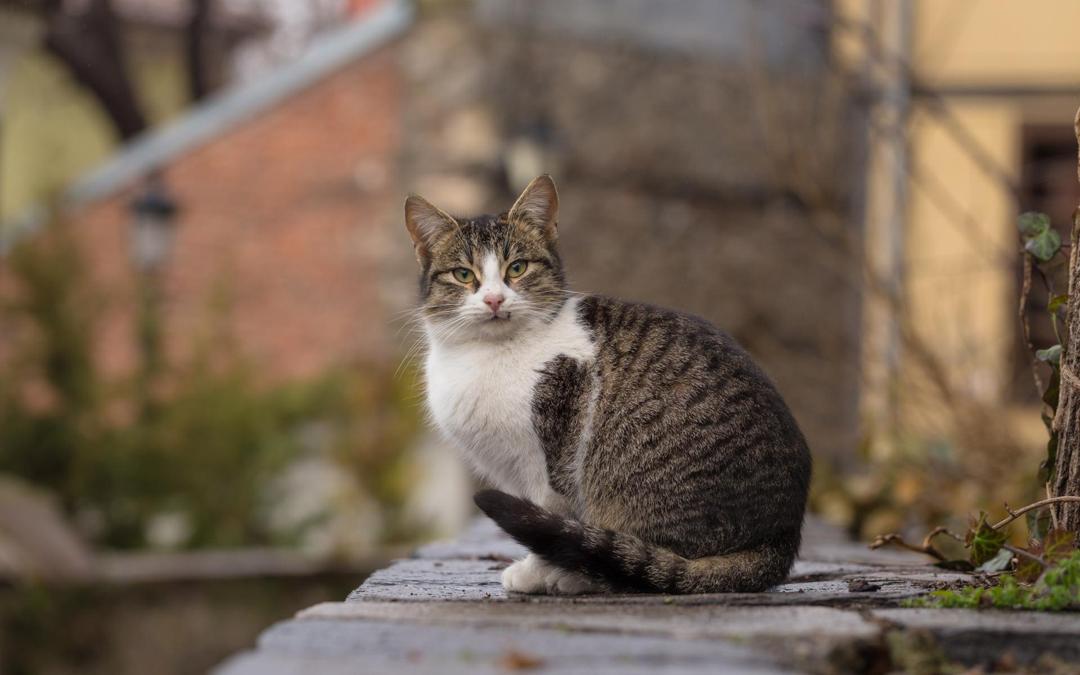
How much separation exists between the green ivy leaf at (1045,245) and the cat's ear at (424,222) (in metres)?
1.27

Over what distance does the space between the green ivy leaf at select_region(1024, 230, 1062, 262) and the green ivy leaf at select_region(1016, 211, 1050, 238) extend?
23 mm

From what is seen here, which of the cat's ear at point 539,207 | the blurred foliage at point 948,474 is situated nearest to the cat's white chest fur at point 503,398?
the cat's ear at point 539,207

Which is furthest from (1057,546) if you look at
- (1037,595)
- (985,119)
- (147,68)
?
(147,68)

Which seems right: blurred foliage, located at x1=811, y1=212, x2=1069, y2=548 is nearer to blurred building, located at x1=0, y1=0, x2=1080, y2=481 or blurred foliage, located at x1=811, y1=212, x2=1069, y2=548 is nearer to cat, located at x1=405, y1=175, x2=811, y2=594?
cat, located at x1=405, y1=175, x2=811, y2=594

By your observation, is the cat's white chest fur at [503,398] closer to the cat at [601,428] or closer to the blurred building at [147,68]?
the cat at [601,428]

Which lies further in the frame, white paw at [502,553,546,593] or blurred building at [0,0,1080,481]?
blurred building at [0,0,1080,481]

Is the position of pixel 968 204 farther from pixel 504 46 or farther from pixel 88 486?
pixel 88 486

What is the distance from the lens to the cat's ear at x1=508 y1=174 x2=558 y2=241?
10.6ft

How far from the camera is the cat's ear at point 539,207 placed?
3.23m

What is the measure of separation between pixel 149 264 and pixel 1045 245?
861 centimetres

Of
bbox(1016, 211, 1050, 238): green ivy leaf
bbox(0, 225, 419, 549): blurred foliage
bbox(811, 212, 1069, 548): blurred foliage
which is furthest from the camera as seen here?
bbox(0, 225, 419, 549): blurred foliage

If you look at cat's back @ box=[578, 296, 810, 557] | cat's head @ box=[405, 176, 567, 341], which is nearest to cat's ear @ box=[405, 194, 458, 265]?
cat's head @ box=[405, 176, 567, 341]

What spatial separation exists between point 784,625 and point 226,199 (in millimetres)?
11017

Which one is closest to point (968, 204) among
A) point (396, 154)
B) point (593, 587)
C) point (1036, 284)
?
point (1036, 284)
